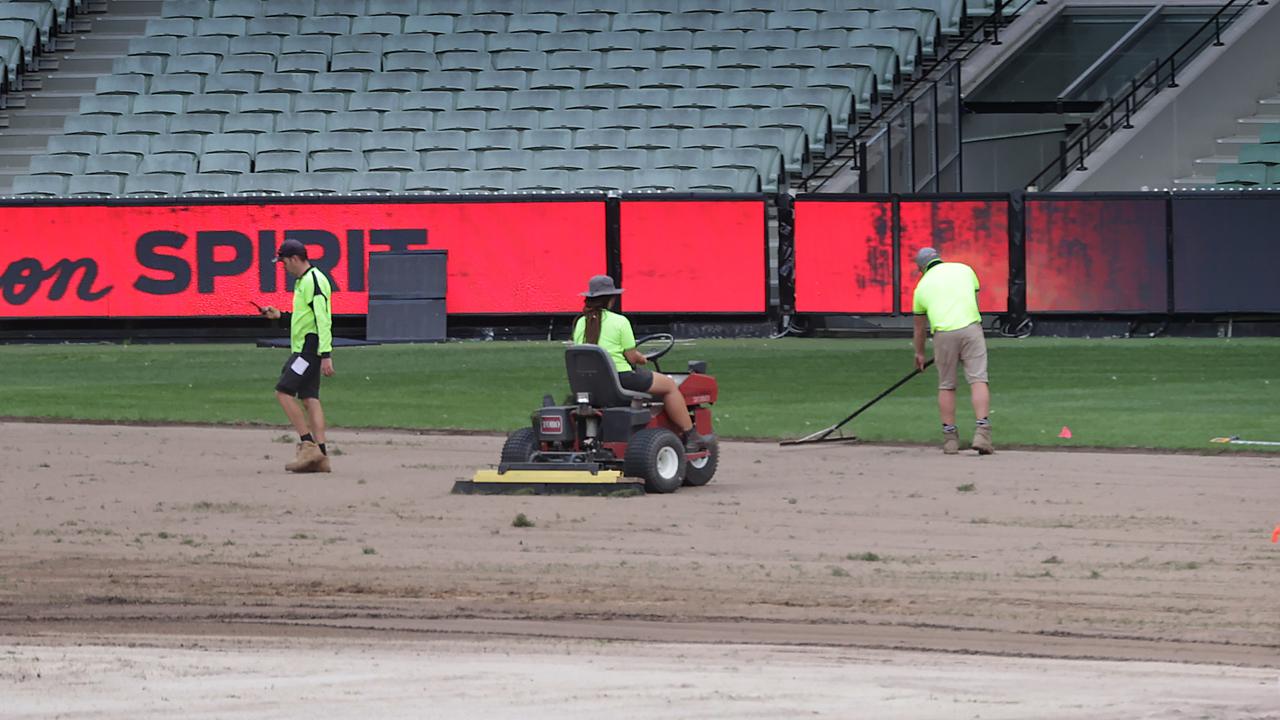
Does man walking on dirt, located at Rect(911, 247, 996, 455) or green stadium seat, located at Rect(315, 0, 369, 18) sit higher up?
green stadium seat, located at Rect(315, 0, 369, 18)

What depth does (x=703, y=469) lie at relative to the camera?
1561cm

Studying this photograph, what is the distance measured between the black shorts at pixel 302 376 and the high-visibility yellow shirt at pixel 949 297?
5.43 meters

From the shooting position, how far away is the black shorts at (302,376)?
16656 mm

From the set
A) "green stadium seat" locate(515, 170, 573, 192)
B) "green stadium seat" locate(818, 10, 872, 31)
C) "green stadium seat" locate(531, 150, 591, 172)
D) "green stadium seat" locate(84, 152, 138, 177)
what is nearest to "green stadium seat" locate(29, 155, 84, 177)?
"green stadium seat" locate(84, 152, 138, 177)

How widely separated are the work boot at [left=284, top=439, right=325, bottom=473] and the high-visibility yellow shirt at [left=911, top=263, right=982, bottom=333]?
18.2 ft

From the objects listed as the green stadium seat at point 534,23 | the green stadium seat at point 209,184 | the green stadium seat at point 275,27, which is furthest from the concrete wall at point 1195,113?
the green stadium seat at point 275,27

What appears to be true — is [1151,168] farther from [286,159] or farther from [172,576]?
[172,576]

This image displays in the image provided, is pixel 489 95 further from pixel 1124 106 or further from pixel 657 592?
pixel 657 592

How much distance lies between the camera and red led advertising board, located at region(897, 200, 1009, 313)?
108 ft

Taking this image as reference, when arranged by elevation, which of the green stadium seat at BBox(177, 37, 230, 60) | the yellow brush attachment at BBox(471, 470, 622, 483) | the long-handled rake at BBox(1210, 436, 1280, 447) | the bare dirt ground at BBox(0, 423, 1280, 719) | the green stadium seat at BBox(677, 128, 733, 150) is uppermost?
the green stadium seat at BBox(177, 37, 230, 60)

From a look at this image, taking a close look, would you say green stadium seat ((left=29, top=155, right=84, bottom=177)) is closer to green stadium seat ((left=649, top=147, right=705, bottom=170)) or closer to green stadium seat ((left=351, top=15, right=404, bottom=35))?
green stadium seat ((left=351, top=15, right=404, bottom=35))

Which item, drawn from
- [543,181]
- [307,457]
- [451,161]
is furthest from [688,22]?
[307,457]

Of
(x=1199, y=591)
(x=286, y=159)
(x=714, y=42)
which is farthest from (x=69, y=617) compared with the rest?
(x=714, y=42)

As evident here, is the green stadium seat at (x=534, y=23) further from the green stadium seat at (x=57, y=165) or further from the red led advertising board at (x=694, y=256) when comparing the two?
the green stadium seat at (x=57, y=165)
